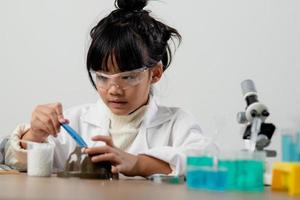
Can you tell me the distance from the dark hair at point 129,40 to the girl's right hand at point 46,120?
172 millimetres

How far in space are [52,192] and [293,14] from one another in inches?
52.8

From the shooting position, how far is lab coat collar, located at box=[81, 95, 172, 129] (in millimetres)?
1532

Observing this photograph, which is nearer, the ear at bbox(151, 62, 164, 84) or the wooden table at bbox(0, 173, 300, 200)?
the wooden table at bbox(0, 173, 300, 200)

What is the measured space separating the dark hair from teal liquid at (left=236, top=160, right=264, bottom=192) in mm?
528

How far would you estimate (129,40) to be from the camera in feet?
4.91

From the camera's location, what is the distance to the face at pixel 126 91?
1407 millimetres

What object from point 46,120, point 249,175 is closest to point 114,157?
point 46,120

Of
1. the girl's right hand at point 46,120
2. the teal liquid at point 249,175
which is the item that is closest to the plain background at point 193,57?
the girl's right hand at point 46,120

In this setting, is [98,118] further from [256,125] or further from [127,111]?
[256,125]

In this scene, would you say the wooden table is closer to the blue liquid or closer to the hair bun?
the blue liquid

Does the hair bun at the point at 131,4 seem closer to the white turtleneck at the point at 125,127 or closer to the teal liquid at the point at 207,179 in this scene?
the white turtleneck at the point at 125,127

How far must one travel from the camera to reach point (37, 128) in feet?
4.43

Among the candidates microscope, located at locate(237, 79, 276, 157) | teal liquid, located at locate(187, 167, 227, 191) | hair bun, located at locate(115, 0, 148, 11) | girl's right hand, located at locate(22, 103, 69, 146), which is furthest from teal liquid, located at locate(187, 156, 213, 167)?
hair bun, located at locate(115, 0, 148, 11)

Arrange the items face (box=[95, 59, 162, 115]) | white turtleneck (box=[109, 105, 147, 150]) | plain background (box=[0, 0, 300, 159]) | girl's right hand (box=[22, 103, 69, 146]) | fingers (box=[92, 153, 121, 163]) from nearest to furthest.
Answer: fingers (box=[92, 153, 121, 163]), girl's right hand (box=[22, 103, 69, 146]), face (box=[95, 59, 162, 115]), white turtleneck (box=[109, 105, 147, 150]), plain background (box=[0, 0, 300, 159])
